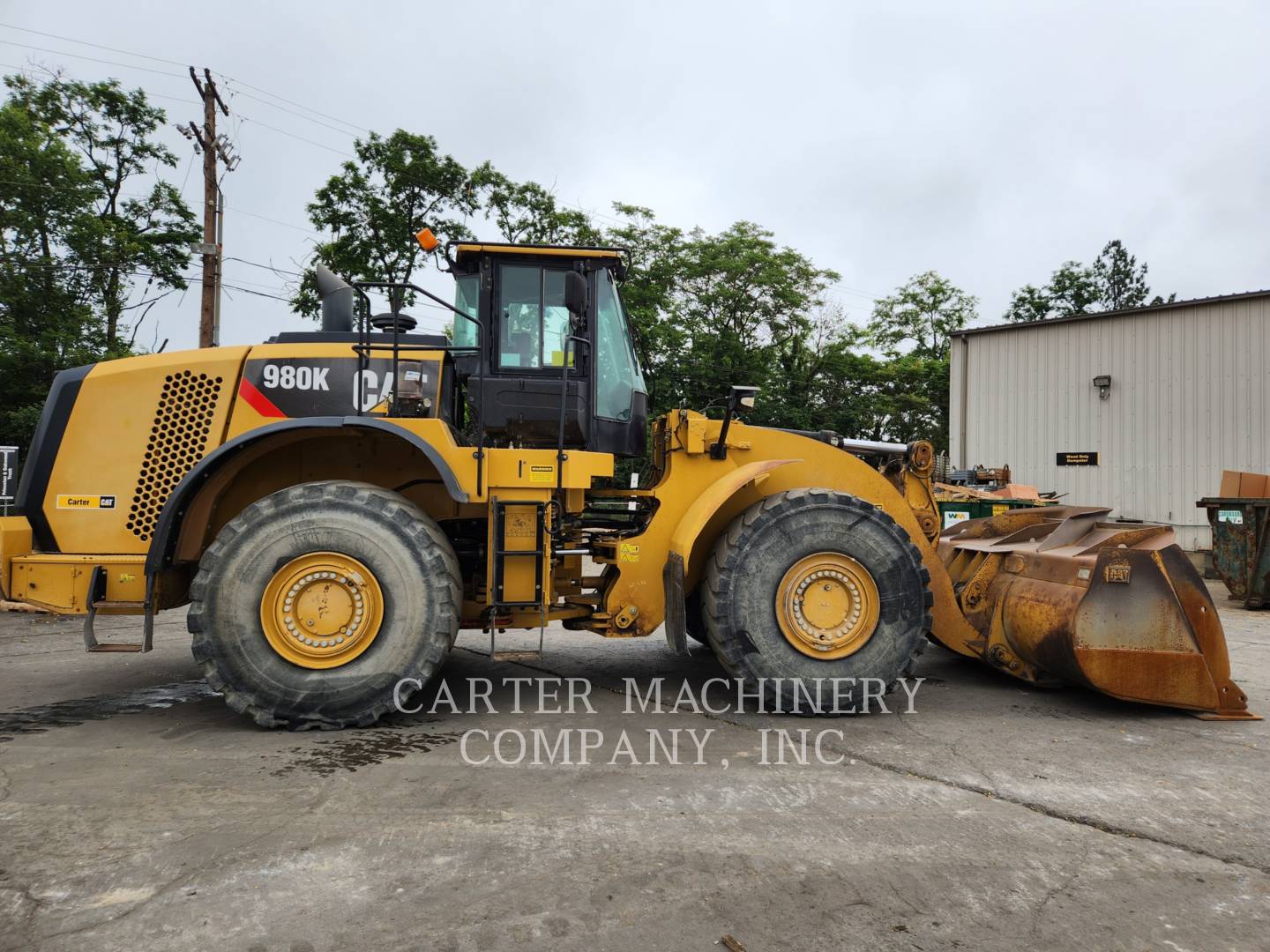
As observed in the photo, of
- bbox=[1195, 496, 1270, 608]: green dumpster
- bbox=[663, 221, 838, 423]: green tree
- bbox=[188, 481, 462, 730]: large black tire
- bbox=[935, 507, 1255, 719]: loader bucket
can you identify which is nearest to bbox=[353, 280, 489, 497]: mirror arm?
bbox=[188, 481, 462, 730]: large black tire

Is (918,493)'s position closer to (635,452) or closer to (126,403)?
(635,452)

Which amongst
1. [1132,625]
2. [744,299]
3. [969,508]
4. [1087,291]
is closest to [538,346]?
[1132,625]

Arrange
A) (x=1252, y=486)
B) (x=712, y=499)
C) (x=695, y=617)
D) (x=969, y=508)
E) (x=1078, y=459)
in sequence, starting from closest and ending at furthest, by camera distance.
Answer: (x=712, y=499) → (x=695, y=617) → (x=1252, y=486) → (x=969, y=508) → (x=1078, y=459)

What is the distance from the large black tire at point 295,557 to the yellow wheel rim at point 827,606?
75.5 inches

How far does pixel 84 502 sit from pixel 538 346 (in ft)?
9.01

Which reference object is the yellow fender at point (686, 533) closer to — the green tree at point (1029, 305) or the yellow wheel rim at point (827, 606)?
the yellow wheel rim at point (827, 606)

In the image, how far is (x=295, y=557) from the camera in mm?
4215

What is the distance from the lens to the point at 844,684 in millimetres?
4551

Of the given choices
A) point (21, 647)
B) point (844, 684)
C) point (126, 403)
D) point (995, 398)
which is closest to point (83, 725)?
point (126, 403)

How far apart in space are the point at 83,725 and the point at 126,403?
71.4 inches

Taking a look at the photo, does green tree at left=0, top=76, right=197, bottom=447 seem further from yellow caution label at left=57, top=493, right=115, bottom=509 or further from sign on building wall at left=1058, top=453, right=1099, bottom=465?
sign on building wall at left=1058, top=453, right=1099, bottom=465

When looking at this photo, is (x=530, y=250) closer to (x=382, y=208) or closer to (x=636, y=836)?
(x=636, y=836)

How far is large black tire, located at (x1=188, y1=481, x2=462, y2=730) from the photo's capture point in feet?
13.5

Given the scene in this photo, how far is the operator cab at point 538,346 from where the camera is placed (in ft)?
16.4
